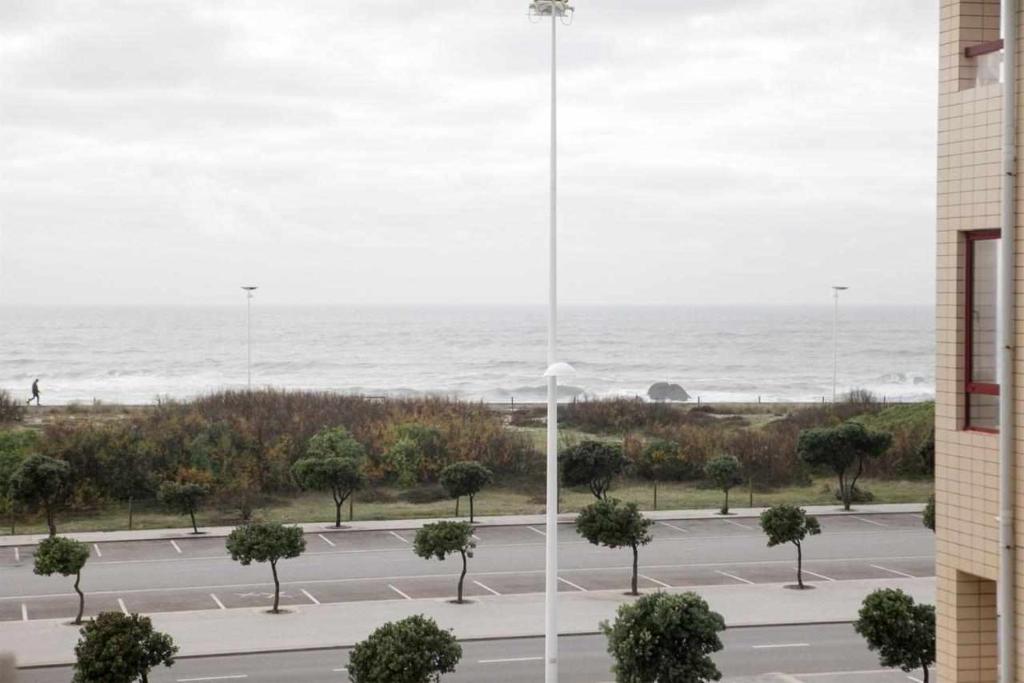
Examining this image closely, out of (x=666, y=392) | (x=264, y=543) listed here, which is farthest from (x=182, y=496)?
(x=666, y=392)

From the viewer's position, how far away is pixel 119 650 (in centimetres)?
2034

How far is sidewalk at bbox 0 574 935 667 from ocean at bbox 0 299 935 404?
66058 mm

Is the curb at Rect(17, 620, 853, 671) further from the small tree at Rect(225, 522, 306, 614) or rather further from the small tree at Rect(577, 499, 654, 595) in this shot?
the small tree at Rect(577, 499, 654, 595)

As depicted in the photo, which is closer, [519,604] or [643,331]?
[519,604]

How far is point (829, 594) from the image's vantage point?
3098cm

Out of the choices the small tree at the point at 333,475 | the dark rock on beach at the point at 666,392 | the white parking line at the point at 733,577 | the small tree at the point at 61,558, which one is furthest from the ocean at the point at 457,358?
the small tree at the point at 61,558

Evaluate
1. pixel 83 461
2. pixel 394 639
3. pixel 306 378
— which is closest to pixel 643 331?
pixel 306 378

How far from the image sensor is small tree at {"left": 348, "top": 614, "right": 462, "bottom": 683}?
19.2 metres

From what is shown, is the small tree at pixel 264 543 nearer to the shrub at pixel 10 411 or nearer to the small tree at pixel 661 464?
the small tree at pixel 661 464

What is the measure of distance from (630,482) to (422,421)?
30.4 ft

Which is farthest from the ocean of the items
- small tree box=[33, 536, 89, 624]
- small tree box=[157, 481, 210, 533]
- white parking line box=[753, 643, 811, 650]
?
white parking line box=[753, 643, 811, 650]

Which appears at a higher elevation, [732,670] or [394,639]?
[394,639]

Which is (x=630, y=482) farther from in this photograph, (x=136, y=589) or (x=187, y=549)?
(x=136, y=589)

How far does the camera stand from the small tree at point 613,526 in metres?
30.4
